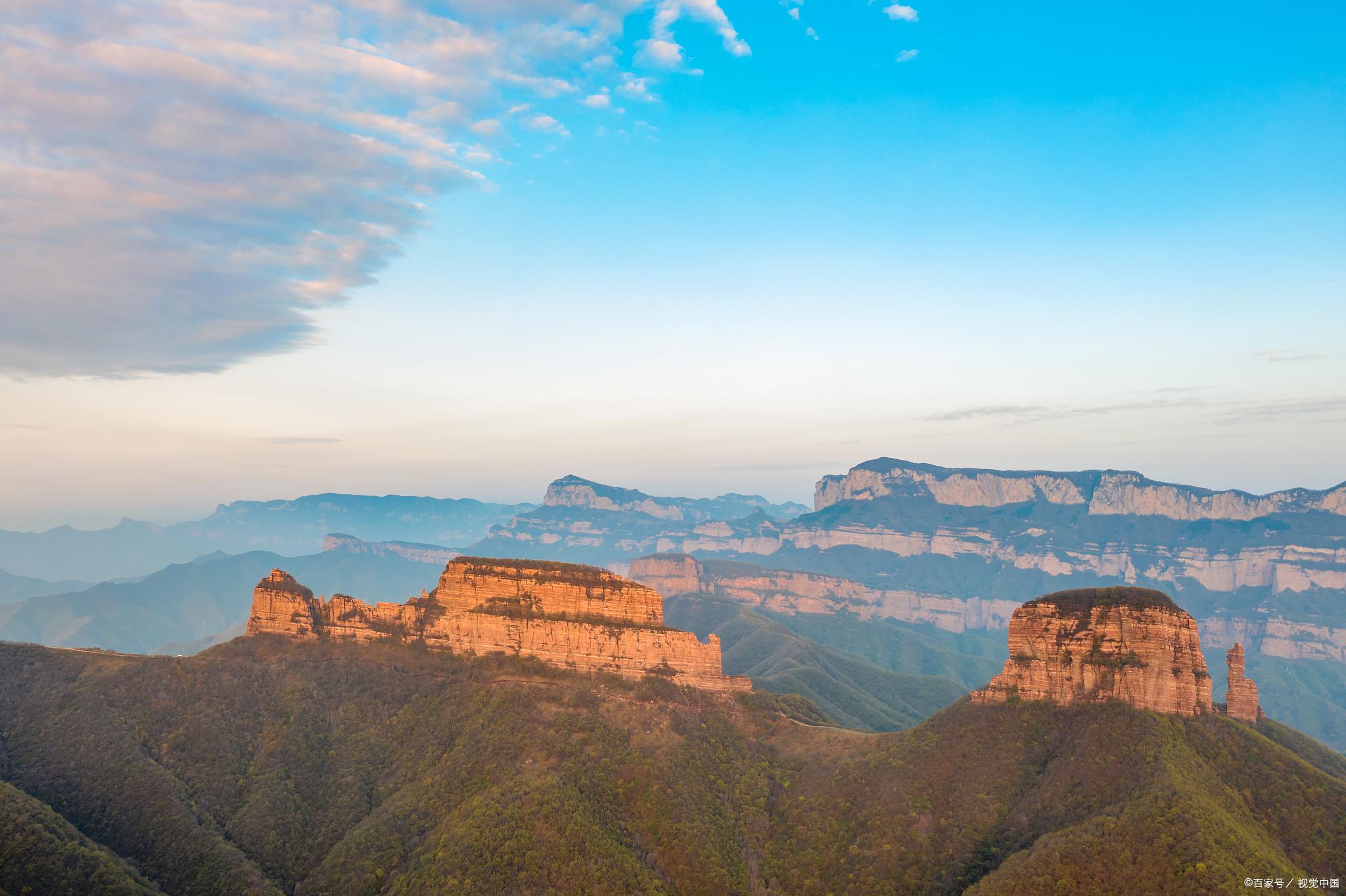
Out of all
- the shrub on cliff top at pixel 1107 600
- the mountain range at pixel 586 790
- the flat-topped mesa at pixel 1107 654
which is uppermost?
the shrub on cliff top at pixel 1107 600

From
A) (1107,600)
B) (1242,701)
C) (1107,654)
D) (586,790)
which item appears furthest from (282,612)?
(1242,701)

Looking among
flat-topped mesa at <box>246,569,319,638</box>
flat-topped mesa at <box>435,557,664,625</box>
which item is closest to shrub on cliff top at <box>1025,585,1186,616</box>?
flat-topped mesa at <box>435,557,664,625</box>

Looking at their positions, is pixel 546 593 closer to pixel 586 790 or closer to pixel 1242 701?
pixel 586 790

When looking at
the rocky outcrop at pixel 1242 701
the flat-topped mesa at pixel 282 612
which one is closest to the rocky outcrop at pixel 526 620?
the flat-topped mesa at pixel 282 612

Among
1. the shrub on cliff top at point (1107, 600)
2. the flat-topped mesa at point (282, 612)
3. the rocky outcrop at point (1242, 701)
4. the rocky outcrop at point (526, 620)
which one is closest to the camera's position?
the shrub on cliff top at point (1107, 600)

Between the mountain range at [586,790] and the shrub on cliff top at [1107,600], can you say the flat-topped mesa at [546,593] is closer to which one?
the mountain range at [586,790]
